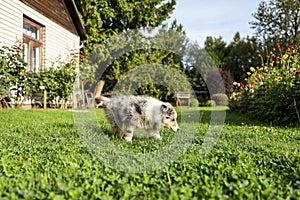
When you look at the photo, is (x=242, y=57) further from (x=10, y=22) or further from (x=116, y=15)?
(x=10, y=22)

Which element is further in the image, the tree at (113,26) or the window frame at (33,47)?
the tree at (113,26)

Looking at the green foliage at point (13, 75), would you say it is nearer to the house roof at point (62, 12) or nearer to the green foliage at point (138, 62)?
the house roof at point (62, 12)

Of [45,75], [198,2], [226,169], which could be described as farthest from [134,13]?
[226,169]

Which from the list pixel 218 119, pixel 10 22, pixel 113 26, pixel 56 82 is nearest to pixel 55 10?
pixel 10 22

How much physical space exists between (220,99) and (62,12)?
9.60 meters

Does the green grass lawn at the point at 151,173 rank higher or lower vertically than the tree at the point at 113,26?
lower

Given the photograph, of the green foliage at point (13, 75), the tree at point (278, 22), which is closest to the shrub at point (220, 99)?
the green foliage at point (13, 75)

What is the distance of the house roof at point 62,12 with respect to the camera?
34.4 feet

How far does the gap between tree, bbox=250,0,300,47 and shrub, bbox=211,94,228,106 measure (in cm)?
1224

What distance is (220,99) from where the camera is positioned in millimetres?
16406

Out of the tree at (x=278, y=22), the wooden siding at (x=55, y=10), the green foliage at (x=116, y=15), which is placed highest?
the tree at (x=278, y=22)

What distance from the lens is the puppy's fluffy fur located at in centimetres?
373

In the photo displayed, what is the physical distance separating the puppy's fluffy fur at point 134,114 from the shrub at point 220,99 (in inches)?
478

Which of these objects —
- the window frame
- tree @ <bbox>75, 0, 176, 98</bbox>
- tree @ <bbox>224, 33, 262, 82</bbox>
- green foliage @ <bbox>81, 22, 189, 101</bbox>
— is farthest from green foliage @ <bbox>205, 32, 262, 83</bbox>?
the window frame
